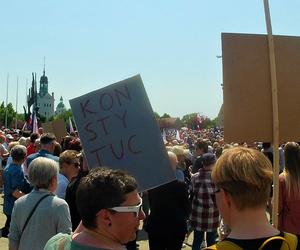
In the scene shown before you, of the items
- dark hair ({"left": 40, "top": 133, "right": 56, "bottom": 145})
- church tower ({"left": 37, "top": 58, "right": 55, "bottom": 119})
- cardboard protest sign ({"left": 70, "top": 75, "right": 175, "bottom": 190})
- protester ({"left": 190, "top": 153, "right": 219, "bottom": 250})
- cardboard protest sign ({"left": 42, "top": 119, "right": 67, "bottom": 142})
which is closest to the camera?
cardboard protest sign ({"left": 70, "top": 75, "right": 175, "bottom": 190})

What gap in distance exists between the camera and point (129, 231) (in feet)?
8.25

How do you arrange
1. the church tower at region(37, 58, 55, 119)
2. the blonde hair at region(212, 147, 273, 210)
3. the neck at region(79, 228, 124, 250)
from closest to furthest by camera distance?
the blonde hair at region(212, 147, 273, 210), the neck at region(79, 228, 124, 250), the church tower at region(37, 58, 55, 119)

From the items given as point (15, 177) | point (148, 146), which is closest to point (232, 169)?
point (148, 146)

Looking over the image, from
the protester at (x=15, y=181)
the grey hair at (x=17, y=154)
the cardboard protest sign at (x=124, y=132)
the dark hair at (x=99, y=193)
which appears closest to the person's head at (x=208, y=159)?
the protester at (x=15, y=181)

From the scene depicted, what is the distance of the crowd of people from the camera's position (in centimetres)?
235

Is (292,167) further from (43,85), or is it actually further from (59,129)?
(43,85)

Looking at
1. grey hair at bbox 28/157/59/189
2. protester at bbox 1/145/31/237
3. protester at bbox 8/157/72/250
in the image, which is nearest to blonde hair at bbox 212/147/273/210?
protester at bbox 8/157/72/250

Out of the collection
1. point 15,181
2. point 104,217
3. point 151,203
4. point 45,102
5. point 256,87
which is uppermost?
point 45,102

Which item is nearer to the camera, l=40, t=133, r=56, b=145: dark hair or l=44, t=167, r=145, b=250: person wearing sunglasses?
l=44, t=167, r=145, b=250: person wearing sunglasses

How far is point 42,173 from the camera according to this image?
4469 mm

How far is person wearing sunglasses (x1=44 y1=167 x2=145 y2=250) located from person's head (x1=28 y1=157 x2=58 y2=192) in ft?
6.29

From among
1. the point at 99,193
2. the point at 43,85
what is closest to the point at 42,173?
the point at 99,193

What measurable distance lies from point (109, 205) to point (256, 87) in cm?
203

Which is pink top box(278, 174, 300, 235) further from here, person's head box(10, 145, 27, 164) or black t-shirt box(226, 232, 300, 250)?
person's head box(10, 145, 27, 164)
